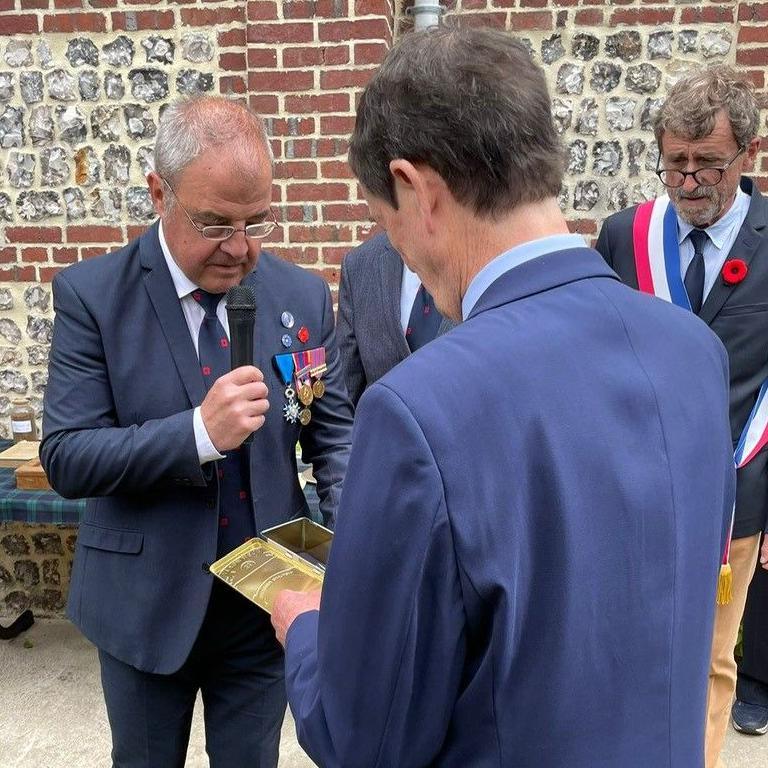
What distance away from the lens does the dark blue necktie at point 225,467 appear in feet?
6.31

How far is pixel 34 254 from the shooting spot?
13.4 ft

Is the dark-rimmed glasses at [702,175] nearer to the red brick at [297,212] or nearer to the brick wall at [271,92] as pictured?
the brick wall at [271,92]

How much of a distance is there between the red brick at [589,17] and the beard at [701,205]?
1.66 metres

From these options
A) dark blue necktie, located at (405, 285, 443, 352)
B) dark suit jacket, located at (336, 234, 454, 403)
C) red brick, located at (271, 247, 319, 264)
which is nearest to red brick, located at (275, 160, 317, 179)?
red brick, located at (271, 247, 319, 264)

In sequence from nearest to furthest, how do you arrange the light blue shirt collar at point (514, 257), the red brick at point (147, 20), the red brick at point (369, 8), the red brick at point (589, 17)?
1. the light blue shirt collar at point (514, 257)
2. the red brick at point (369, 8)
3. the red brick at point (147, 20)
4. the red brick at point (589, 17)

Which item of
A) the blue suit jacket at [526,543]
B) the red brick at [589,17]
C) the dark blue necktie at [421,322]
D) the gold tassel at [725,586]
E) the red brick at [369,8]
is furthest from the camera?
the red brick at [589,17]

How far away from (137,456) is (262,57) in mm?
2590

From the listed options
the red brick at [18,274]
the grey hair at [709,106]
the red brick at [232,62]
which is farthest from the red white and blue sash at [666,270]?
the red brick at [18,274]

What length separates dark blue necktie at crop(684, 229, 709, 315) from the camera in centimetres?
275

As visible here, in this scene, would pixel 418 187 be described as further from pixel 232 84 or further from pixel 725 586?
pixel 232 84

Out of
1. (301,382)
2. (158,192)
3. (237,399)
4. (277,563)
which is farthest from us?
(301,382)

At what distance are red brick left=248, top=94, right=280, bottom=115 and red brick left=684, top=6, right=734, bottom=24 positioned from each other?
1.94m

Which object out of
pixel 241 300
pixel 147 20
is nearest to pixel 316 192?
A: pixel 147 20

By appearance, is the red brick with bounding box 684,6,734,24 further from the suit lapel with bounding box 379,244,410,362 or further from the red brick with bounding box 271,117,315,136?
the suit lapel with bounding box 379,244,410,362
